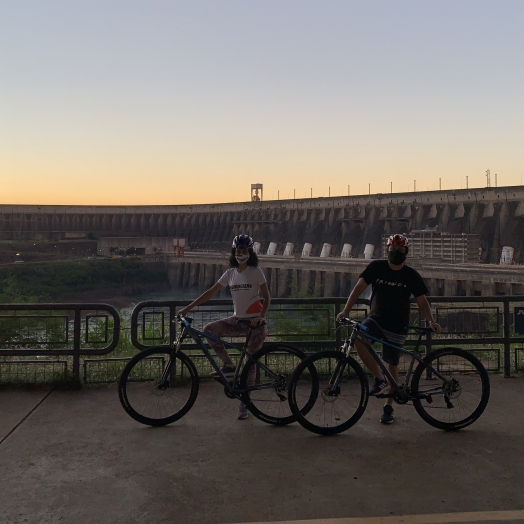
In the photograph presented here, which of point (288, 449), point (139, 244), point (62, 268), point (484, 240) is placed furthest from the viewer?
point (139, 244)

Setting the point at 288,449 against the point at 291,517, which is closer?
the point at 291,517

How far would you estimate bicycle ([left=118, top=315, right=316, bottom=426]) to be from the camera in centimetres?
536

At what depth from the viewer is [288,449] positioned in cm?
475

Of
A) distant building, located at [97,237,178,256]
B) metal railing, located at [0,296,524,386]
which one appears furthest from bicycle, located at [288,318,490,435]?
distant building, located at [97,237,178,256]

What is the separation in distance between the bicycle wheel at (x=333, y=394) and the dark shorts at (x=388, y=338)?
1.36 feet

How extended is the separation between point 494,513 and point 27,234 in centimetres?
10481

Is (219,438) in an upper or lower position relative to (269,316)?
lower

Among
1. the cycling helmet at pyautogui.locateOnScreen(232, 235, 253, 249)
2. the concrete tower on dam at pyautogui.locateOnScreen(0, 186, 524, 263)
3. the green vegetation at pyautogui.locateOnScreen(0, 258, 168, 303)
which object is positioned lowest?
the green vegetation at pyautogui.locateOnScreen(0, 258, 168, 303)

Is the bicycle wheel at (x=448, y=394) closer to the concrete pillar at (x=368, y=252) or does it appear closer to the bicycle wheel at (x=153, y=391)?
the bicycle wheel at (x=153, y=391)

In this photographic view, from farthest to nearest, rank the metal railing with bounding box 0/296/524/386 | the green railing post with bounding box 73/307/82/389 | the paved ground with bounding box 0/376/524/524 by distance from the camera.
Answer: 1. the metal railing with bounding box 0/296/524/386
2. the green railing post with bounding box 73/307/82/389
3. the paved ground with bounding box 0/376/524/524

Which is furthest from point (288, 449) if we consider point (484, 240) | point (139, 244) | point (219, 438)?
point (139, 244)

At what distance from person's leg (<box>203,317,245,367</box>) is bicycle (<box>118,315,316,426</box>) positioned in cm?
8

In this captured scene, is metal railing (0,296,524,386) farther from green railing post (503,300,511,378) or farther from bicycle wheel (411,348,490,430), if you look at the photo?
bicycle wheel (411,348,490,430)

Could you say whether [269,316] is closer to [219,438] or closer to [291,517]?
[219,438]
